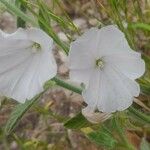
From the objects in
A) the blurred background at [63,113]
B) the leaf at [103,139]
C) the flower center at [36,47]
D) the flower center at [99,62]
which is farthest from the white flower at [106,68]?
the blurred background at [63,113]

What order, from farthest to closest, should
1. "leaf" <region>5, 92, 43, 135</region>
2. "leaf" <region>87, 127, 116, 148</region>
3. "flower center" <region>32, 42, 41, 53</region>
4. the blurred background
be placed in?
1. the blurred background
2. "leaf" <region>87, 127, 116, 148</region>
3. "leaf" <region>5, 92, 43, 135</region>
4. "flower center" <region>32, 42, 41, 53</region>

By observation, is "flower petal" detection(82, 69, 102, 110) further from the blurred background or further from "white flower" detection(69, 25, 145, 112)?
the blurred background

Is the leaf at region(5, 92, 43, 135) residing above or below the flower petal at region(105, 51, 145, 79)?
below

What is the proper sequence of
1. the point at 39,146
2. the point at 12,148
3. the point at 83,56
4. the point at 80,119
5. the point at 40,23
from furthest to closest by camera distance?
the point at 12,148, the point at 39,146, the point at 80,119, the point at 40,23, the point at 83,56

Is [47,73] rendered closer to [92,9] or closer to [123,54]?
[123,54]

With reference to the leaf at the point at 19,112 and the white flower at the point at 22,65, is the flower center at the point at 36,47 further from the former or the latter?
the leaf at the point at 19,112

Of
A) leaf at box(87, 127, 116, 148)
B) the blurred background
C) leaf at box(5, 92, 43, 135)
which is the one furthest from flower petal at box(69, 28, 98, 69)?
the blurred background

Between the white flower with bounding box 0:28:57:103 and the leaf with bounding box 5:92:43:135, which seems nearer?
the white flower with bounding box 0:28:57:103

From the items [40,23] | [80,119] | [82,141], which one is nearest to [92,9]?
[82,141]
